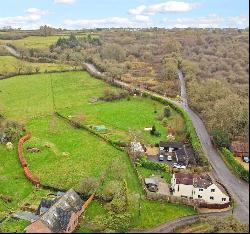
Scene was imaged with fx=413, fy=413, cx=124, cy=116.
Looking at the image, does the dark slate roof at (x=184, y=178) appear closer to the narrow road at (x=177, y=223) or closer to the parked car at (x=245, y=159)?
the narrow road at (x=177, y=223)

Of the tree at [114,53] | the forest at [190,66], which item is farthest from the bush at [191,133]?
the tree at [114,53]

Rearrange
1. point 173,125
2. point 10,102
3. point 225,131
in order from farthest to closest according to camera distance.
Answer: point 10,102
point 173,125
point 225,131

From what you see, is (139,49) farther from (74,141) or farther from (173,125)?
(74,141)

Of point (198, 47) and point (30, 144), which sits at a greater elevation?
point (198, 47)

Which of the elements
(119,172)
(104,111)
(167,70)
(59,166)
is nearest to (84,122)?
(104,111)

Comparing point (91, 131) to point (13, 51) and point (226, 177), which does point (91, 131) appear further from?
point (13, 51)

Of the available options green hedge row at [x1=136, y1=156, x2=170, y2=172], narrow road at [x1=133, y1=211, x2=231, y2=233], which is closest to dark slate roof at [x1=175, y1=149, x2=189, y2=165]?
green hedge row at [x1=136, y1=156, x2=170, y2=172]
